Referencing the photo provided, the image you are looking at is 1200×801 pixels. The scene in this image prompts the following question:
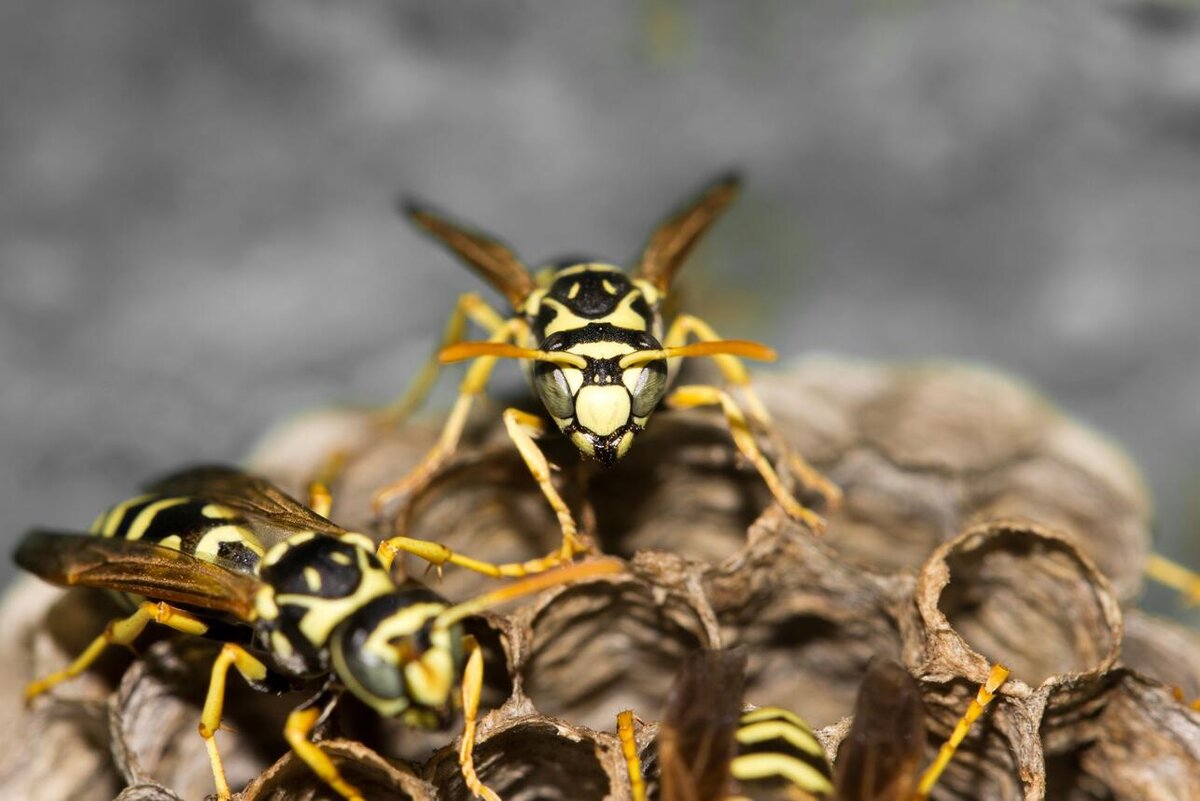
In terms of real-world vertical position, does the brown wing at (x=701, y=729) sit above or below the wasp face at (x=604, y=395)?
below

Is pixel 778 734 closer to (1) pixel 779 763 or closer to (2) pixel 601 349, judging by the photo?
(1) pixel 779 763

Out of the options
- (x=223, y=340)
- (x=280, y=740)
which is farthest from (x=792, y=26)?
(x=280, y=740)

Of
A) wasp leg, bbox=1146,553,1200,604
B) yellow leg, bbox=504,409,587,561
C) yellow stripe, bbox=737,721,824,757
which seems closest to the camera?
yellow stripe, bbox=737,721,824,757

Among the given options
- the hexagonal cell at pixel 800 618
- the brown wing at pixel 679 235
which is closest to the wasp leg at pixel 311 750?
the hexagonal cell at pixel 800 618

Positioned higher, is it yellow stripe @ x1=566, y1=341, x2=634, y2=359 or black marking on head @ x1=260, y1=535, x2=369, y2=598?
yellow stripe @ x1=566, y1=341, x2=634, y2=359

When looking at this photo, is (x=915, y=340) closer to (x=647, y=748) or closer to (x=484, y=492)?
(x=484, y=492)

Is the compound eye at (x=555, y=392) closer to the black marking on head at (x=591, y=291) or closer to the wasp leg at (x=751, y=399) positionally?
the black marking on head at (x=591, y=291)

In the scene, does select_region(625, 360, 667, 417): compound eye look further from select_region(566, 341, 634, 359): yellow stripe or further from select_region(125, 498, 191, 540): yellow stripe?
select_region(125, 498, 191, 540): yellow stripe

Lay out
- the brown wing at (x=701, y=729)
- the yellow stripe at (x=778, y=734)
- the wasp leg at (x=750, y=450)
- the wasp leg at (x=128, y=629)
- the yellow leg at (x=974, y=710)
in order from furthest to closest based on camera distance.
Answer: the wasp leg at (x=750, y=450)
the wasp leg at (x=128, y=629)
the yellow leg at (x=974, y=710)
the yellow stripe at (x=778, y=734)
the brown wing at (x=701, y=729)

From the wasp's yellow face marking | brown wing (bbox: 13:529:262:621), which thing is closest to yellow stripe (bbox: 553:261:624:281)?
the wasp's yellow face marking
